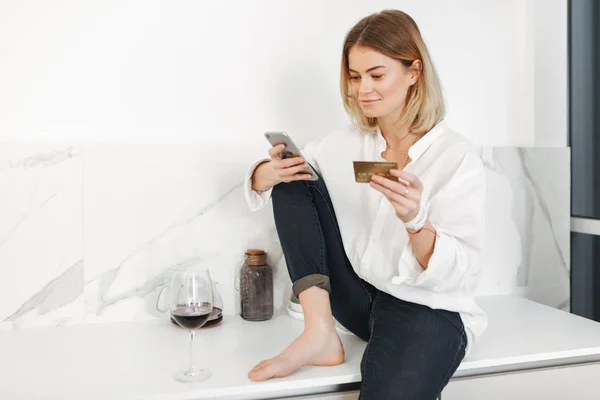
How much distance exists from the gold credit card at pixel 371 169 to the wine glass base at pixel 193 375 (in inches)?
20.4

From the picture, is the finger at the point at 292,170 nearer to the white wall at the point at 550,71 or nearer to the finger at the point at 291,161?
the finger at the point at 291,161

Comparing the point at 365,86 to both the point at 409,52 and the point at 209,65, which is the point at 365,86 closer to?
the point at 409,52

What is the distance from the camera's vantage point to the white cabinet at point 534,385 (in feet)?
4.47

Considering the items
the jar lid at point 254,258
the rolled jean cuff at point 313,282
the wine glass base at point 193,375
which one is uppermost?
the jar lid at point 254,258

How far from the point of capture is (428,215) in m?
1.32

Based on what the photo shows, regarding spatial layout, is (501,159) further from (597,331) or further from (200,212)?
(200,212)

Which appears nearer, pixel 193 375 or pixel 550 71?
pixel 193 375

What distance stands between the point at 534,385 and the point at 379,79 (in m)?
0.81

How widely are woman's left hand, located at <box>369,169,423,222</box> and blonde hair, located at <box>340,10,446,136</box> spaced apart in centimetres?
34

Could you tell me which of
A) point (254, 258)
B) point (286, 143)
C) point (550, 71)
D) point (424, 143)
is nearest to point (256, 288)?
point (254, 258)

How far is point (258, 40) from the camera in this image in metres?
1.80

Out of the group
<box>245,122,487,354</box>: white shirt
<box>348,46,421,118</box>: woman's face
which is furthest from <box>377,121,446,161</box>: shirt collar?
<box>348,46,421,118</box>: woman's face

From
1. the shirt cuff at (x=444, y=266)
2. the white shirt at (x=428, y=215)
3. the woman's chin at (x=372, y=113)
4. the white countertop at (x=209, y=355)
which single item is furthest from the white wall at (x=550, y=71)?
the shirt cuff at (x=444, y=266)

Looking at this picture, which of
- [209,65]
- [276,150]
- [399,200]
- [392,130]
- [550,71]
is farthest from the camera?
[550,71]
